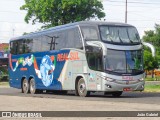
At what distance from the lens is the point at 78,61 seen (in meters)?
27.3

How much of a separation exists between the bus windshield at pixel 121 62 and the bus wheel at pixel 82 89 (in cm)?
217

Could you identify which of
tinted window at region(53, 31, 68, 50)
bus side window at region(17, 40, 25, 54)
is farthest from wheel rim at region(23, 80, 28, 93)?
tinted window at region(53, 31, 68, 50)

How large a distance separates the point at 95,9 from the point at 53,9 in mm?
6839

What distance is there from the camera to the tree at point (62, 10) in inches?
2842

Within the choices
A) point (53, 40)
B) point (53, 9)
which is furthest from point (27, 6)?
point (53, 40)

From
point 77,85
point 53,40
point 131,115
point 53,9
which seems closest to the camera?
point 131,115

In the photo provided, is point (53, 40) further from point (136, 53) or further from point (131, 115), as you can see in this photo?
point (131, 115)

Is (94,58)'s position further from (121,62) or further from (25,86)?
(25,86)

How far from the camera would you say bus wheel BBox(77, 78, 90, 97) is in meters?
27.0

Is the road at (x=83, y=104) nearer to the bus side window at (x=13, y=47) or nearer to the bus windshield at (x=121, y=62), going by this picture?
the bus windshield at (x=121, y=62)

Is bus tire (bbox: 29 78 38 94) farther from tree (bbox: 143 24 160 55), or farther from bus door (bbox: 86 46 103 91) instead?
tree (bbox: 143 24 160 55)

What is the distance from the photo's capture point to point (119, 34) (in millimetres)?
26406

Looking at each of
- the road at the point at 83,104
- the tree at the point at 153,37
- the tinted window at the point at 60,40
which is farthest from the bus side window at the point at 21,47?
the tree at the point at 153,37

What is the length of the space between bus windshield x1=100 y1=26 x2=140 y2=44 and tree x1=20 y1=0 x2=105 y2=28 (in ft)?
147
